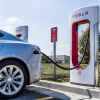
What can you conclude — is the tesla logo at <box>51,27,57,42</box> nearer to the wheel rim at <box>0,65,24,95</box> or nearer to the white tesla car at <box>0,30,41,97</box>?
the white tesla car at <box>0,30,41,97</box>

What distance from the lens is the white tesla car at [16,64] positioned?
7.17 m

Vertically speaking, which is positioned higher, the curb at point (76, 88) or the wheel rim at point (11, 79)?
the wheel rim at point (11, 79)

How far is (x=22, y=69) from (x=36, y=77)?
0.40 m

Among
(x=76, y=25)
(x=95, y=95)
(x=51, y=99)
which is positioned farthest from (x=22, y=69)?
(x=76, y=25)

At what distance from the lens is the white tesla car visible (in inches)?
282

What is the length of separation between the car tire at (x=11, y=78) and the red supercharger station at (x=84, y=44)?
64.2 inches

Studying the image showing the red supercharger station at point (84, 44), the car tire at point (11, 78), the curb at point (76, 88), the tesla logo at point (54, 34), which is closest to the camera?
the car tire at point (11, 78)

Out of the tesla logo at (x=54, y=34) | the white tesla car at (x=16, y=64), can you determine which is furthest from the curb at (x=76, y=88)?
the tesla logo at (x=54, y=34)

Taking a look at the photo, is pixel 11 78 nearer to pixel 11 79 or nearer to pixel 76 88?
pixel 11 79

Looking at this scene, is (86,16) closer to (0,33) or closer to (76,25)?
(76,25)

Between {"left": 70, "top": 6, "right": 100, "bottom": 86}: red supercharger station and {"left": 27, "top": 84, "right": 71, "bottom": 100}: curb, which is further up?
{"left": 70, "top": 6, "right": 100, "bottom": 86}: red supercharger station

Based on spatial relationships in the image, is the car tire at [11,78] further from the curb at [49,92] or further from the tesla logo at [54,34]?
the tesla logo at [54,34]

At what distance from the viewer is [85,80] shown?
8.31 m

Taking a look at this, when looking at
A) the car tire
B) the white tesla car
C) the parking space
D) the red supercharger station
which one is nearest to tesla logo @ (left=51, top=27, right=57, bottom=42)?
the red supercharger station
